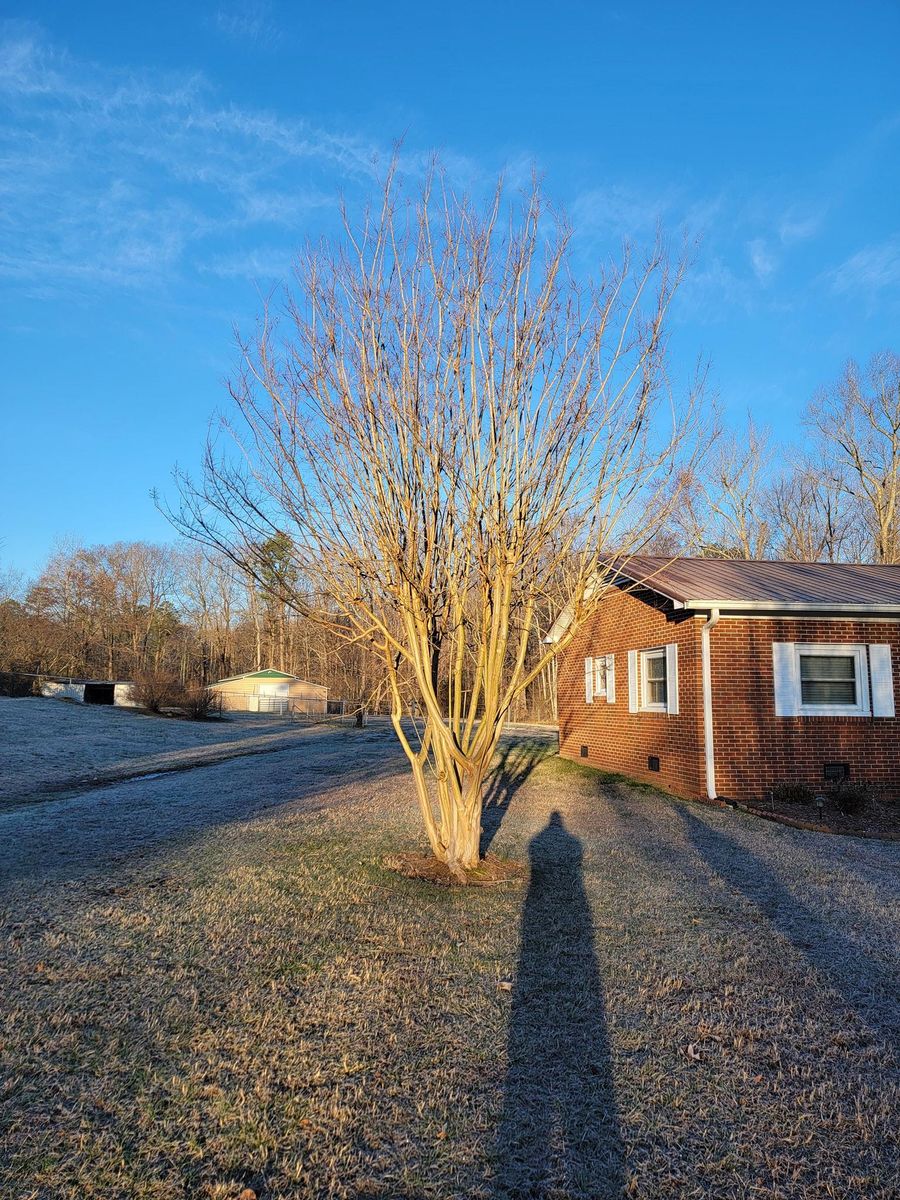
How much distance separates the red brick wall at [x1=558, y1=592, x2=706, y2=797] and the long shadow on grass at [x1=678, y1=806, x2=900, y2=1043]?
327cm

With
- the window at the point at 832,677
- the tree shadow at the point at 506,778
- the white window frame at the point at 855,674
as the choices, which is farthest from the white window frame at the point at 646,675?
the tree shadow at the point at 506,778

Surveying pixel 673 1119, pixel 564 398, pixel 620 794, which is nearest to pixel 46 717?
pixel 620 794

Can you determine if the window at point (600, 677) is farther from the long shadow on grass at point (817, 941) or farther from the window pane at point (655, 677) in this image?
the long shadow on grass at point (817, 941)

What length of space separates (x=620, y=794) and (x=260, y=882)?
6.51 m

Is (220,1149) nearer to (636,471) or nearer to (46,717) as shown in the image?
(636,471)

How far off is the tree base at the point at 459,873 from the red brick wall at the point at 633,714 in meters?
4.76

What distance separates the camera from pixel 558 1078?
3.01 meters

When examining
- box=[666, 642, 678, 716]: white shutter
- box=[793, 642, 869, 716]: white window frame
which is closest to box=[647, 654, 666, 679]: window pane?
box=[666, 642, 678, 716]: white shutter

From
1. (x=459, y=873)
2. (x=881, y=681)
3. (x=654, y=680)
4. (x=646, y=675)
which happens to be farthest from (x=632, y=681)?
(x=459, y=873)

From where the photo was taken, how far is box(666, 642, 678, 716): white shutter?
35.9 feet

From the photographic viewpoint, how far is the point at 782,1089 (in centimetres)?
295

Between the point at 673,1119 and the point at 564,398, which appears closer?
the point at 673,1119

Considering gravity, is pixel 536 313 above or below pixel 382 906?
above

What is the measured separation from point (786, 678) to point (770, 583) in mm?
1844
